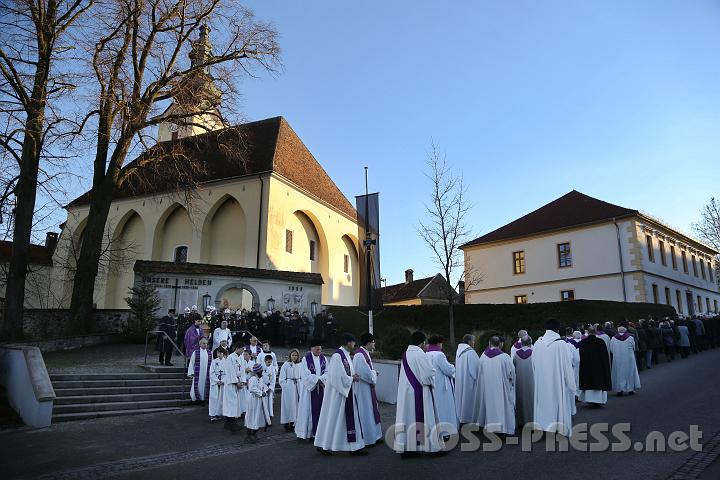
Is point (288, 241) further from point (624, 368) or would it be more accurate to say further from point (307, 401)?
point (307, 401)

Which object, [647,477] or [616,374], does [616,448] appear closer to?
[647,477]

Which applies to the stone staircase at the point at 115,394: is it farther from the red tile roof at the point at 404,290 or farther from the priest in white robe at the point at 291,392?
the red tile roof at the point at 404,290

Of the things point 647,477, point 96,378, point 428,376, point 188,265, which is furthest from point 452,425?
point 188,265

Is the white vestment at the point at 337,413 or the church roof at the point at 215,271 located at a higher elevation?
the church roof at the point at 215,271

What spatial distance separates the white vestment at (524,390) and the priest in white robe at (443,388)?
6.99 ft

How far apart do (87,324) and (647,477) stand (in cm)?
2025

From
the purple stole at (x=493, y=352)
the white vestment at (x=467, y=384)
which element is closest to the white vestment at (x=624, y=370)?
the white vestment at (x=467, y=384)

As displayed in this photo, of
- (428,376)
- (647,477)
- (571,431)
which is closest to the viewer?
(647,477)

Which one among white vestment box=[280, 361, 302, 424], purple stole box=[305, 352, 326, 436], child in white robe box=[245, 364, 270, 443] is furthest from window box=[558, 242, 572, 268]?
child in white robe box=[245, 364, 270, 443]

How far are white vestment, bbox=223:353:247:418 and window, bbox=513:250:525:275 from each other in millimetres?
30683

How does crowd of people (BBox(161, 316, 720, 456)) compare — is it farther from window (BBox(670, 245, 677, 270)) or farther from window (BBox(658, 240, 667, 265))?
window (BBox(670, 245, 677, 270))

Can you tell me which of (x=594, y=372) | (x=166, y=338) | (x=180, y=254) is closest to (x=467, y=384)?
(x=594, y=372)

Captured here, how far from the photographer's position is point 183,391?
13062mm

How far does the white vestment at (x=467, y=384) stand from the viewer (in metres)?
9.88
